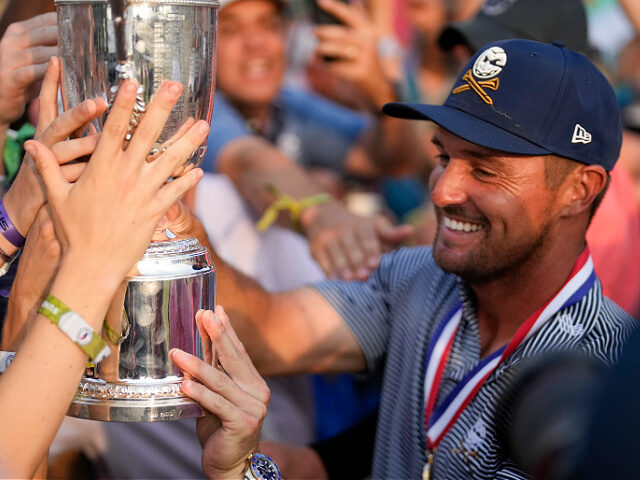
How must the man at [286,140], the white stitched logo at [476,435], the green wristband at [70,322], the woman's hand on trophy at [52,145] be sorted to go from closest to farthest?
the green wristband at [70,322], the woman's hand on trophy at [52,145], the white stitched logo at [476,435], the man at [286,140]

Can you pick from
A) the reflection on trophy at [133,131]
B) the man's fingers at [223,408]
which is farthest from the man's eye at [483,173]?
the man's fingers at [223,408]

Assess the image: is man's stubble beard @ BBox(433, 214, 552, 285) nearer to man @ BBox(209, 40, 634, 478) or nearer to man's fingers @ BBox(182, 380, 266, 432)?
man @ BBox(209, 40, 634, 478)

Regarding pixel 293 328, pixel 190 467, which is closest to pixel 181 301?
pixel 293 328

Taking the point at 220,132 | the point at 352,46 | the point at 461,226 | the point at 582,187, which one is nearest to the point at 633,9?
the point at 352,46

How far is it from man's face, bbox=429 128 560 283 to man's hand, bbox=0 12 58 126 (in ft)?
3.70

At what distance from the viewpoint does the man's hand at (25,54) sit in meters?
1.77

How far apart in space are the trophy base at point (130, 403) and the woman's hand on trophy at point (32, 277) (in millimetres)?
194

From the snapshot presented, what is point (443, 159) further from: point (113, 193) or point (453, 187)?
point (113, 193)

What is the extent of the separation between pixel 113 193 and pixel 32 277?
1.02 feet

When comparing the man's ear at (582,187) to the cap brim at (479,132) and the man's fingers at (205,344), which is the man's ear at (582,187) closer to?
the cap brim at (479,132)

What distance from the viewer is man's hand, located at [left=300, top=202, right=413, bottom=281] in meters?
2.88

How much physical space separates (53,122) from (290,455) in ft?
4.52

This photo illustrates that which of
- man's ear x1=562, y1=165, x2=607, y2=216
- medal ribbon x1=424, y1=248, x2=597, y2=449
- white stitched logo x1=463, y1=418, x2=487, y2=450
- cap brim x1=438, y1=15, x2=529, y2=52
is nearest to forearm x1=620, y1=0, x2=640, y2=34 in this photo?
cap brim x1=438, y1=15, x2=529, y2=52

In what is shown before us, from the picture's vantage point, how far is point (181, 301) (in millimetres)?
1653
